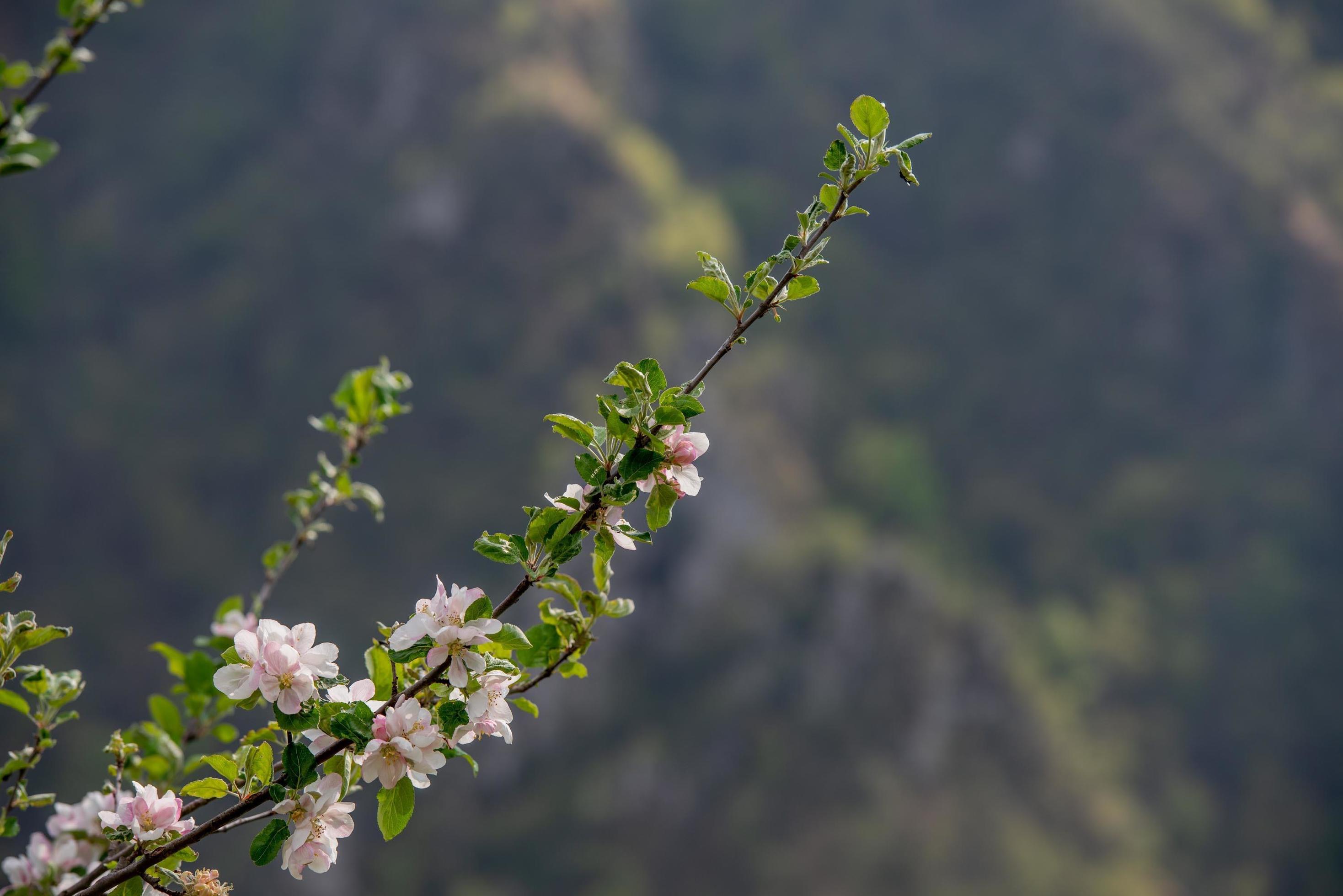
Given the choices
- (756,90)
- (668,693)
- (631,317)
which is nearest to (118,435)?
(631,317)

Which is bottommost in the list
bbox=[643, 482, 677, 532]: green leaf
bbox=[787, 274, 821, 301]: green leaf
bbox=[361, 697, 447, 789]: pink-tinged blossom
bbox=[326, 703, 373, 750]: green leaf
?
bbox=[326, 703, 373, 750]: green leaf

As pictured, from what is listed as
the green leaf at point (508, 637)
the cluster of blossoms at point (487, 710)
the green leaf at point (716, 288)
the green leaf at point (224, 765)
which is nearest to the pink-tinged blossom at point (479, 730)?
the cluster of blossoms at point (487, 710)

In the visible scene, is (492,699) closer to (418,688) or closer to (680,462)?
(418,688)

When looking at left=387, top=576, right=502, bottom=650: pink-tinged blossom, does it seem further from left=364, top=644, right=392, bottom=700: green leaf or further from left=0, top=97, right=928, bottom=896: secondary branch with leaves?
left=364, top=644, right=392, bottom=700: green leaf

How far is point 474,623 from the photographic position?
1453mm

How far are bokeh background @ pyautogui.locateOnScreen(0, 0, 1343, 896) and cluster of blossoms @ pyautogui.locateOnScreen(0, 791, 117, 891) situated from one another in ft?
55.3

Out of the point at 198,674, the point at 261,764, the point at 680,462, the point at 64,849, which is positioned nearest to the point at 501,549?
the point at 680,462

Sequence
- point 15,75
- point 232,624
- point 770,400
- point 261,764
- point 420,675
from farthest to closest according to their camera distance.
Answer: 1. point 770,400
2. point 232,624
3. point 15,75
4. point 420,675
5. point 261,764

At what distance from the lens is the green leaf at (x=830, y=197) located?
5.30 ft

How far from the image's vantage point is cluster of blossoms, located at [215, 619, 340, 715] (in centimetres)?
145

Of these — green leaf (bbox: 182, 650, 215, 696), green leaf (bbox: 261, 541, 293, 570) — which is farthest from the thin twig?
green leaf (bbox: 261, 541, 293, 570)

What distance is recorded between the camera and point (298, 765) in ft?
4.56

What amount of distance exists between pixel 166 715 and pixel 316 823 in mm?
977

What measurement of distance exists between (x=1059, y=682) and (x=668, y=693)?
7.56 meters
